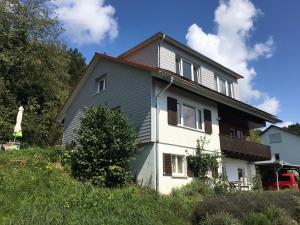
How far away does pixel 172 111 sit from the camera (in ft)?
59.0

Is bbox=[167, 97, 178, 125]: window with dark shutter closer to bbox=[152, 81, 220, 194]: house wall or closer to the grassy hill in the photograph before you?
bbox=[152, 81, 220, 194]: house wall

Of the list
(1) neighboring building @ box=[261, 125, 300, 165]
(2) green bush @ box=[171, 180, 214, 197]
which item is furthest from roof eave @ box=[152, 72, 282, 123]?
(1) neighboring building @ box=[261, 125, 300, 165]

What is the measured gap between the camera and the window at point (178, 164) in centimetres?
1738

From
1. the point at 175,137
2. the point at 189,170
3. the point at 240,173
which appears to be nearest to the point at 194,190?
the point at 189,170

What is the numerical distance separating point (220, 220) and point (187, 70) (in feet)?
43.9

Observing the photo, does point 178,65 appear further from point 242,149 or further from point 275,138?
point 275,138

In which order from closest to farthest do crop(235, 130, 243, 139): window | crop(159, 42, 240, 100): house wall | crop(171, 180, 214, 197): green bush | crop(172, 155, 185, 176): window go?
1. crop(171, 180, 214, 197): green bush
2. crop(172, 155, 185, 176): window
3. crop(159, 42, 240, 100): house wall
4. crop(235, 130, 243, 139): window

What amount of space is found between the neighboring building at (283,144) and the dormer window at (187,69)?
25.4 m

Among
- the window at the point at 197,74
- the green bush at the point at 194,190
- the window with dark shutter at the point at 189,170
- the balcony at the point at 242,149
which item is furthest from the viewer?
the window at the point at 197,74

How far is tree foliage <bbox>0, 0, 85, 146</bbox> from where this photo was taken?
2967 cm

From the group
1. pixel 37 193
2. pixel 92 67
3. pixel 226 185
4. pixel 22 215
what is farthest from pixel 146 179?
pixel 92 67

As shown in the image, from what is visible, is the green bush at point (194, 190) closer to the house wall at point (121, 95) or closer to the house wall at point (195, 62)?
the house wall at point (121, 95)

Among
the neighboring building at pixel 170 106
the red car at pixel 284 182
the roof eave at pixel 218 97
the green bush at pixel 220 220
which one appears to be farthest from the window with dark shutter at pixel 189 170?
the red car at pixel 284 182

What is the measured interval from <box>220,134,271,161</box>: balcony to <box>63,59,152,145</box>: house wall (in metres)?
6.01
